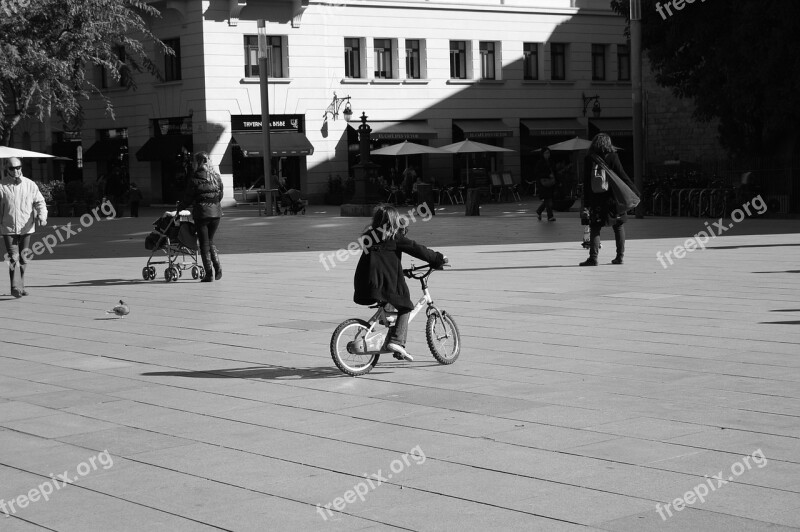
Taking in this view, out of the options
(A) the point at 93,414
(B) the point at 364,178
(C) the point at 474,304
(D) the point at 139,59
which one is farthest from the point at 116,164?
(A) the point at 93,414

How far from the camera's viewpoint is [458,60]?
5231 cm

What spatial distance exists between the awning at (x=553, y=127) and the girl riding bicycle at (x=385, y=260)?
45127 mm

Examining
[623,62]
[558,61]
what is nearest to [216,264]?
[558,61]

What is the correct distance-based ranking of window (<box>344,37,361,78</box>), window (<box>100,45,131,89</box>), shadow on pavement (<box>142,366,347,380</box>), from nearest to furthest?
1. shadow on pavement (<box>142,366,347,380</box>)
2. window (<box>100,45,131,89</box>)
3. window (<box>344,37,361,78</box>)

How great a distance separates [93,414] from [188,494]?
2.38m

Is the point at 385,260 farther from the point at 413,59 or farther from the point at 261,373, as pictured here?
the point at 413,59

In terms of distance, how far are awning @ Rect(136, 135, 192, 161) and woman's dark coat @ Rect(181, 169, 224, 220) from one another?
3009 centimetres

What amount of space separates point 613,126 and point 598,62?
9.78ft

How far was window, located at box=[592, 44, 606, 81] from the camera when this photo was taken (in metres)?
55.9
